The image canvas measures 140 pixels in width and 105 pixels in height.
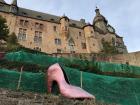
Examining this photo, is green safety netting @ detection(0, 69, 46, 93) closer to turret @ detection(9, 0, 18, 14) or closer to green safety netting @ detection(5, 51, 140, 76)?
green safety netting @ detection(5, 51, 140, 76)

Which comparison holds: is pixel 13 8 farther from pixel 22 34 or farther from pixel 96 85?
pixel 96 85

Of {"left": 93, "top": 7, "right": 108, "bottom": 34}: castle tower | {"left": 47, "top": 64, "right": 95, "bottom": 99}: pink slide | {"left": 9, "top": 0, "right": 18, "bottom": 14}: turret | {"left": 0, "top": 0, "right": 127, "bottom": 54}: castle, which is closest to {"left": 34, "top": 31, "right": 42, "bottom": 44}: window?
{"left": 0, "top": 0, "right": 127, "bottom": 54}: castle

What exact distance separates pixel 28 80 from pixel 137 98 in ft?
20.2

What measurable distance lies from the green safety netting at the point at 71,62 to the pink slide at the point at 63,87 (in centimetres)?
913

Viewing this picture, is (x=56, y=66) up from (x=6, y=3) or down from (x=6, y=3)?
down

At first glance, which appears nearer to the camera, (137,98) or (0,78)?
(0,78)

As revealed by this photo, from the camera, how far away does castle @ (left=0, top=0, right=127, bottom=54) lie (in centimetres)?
4594

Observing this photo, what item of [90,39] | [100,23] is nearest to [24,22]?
[90,39]

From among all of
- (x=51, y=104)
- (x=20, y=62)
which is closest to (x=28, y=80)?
(x=51, y=104)

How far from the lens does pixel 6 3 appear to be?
159 feet

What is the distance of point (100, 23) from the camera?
190ft

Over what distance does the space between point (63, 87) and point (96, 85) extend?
157 inches

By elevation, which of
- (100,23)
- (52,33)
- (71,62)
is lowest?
(71,62)

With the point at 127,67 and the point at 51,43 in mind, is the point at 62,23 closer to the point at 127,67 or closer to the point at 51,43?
the point at 51,43
